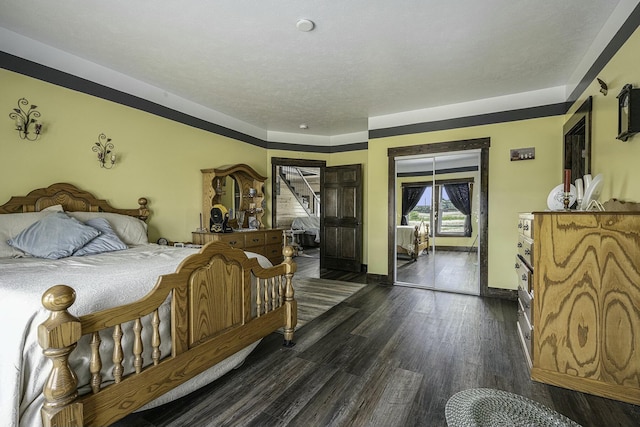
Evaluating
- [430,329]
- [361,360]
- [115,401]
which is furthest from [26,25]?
[430,329]

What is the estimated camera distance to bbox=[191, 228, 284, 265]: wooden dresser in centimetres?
385

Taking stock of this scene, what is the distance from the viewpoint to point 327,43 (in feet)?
8.45

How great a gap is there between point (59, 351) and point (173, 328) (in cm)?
53

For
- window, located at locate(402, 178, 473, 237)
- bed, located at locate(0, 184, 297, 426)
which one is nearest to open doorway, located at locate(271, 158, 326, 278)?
window, located at locate(402, 178, 473, 237)

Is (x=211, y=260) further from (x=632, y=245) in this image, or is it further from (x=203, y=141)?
(x=203, y=141)

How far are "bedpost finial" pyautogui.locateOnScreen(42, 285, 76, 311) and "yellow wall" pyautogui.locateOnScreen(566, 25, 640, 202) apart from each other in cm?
318

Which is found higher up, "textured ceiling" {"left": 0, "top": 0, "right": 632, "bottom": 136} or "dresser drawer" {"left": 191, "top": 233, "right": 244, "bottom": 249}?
"textured ceiling" {"left": 0, "top": 0, "right": 632, "bottom": 136}

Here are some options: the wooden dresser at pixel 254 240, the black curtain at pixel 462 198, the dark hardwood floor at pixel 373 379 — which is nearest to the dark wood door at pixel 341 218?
the wooden dresser at pixel 254 240

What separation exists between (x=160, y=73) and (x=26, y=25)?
1.05 meters

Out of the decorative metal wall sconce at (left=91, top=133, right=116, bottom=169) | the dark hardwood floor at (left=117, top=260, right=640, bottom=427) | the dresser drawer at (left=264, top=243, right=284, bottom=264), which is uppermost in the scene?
the decorative metal wall sconce at (left=91, top=133, right=116, bottom=169)

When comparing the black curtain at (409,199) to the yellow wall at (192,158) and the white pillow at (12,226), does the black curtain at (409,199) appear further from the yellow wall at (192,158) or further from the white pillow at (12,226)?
the white pillow at (12,226)

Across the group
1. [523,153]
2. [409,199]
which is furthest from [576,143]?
[409,199]

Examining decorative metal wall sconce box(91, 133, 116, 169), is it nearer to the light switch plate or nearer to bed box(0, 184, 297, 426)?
bed box(0, 184, 297, 426)

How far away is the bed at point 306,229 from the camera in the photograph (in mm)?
8336
